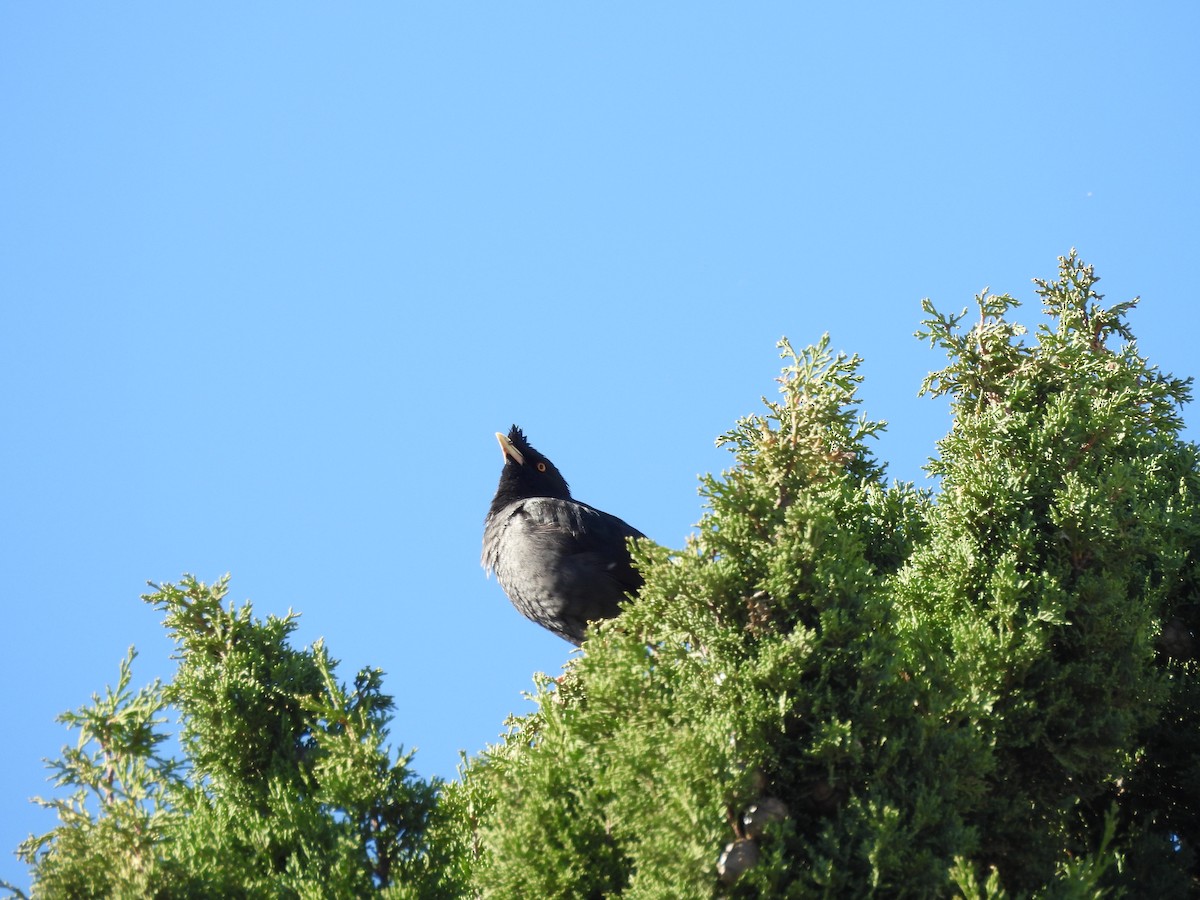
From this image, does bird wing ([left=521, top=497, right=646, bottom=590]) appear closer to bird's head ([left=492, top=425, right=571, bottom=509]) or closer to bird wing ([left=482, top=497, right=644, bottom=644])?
bird wing ([left=482, top=497, right=644, bottom=644])

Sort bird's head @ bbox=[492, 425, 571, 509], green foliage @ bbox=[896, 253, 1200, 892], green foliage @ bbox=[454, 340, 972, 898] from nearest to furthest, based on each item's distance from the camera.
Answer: green foliage @ bbox=[454, 340, 972, 898], green foliage @ bbox=[896, 253, 1200, 892], bird's head @ bbox=[492, 425, 571, 509]

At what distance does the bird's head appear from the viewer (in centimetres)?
969

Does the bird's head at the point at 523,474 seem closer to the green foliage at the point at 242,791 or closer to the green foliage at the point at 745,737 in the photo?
the green foliage at the point at 242,791

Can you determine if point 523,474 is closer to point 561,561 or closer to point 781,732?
point 561,561

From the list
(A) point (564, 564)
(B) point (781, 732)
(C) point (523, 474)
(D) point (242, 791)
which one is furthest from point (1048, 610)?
(C) point (523, 474)

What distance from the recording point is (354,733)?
14.6ft

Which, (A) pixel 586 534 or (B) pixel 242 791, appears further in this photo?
(A) pixel 586 534

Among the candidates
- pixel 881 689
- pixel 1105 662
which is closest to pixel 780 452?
pixel 881 689

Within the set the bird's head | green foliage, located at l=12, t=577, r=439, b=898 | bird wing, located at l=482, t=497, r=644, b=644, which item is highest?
the bird's head

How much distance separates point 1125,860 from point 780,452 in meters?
2.25

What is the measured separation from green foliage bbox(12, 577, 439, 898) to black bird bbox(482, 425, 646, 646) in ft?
10.1

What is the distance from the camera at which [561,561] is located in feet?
26.9

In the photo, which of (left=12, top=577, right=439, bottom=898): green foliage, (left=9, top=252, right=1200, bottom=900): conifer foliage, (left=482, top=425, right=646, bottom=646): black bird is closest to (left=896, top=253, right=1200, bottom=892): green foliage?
(left=9, top=252, right=1200, bottom=900): conifer foliage

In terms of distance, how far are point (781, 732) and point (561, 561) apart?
4.51 metres
